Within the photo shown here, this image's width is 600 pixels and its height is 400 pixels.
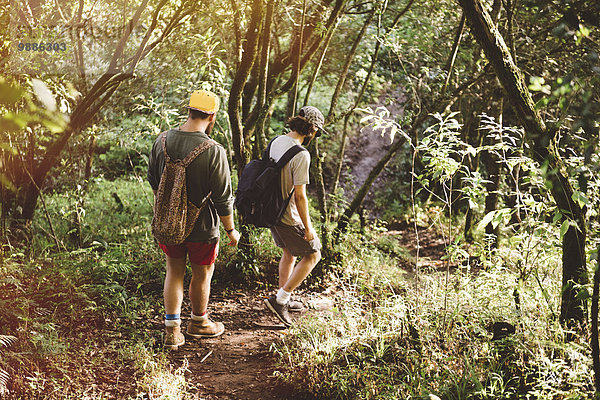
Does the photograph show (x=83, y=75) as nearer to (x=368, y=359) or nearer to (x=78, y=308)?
(x=78, y=308)

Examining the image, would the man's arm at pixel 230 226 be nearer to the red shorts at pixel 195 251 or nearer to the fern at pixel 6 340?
the red shorts at pixel 195 251

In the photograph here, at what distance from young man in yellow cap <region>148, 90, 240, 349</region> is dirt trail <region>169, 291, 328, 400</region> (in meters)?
0.29

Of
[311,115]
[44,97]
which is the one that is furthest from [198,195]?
[44,97]

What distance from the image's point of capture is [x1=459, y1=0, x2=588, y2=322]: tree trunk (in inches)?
132

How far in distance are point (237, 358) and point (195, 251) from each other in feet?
3.46

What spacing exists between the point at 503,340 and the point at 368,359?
3.44ft

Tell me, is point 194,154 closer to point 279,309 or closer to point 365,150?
point 279,309

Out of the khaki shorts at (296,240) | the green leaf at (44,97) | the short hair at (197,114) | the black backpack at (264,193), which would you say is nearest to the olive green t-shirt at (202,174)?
the short hair at (197,114)

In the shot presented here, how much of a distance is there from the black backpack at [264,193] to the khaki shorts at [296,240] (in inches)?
5.3

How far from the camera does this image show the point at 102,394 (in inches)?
140

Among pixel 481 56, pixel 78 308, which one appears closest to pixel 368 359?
pixel 78 308

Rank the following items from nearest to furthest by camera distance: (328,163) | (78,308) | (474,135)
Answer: (78,308) < (474,135) < (328,163)

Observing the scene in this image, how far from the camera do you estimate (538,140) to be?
342 cm

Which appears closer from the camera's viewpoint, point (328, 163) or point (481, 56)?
point (481, 56)
